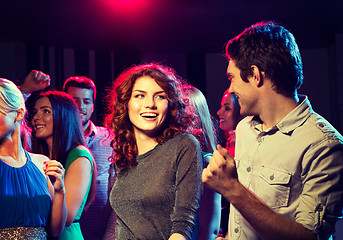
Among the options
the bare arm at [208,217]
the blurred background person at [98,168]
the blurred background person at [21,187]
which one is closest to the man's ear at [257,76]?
the bare arm at [208,217]

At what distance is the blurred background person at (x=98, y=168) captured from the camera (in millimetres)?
3225

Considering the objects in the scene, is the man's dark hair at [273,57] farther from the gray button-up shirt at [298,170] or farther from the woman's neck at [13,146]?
the woman's neck at [13,146]

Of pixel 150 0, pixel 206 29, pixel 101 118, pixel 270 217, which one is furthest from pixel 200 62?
pixel 270 217

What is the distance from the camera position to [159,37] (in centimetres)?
690

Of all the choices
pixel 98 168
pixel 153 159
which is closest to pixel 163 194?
pixel 153 159

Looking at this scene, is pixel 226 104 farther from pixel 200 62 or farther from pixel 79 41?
pixel 200 62

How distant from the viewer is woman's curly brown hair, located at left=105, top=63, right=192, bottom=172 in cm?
200

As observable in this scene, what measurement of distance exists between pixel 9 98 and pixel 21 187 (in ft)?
1.61

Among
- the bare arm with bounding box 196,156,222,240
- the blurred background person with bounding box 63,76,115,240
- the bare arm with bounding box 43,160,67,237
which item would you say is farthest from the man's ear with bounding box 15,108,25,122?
the bare arm with bounding box 196,156,222,240

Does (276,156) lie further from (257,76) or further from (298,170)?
(257,76)

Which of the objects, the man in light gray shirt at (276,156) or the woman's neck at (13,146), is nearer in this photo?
the man in light gray shirt at (276,156)

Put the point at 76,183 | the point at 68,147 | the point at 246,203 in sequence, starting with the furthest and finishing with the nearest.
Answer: the point at 68,147 < the point at 76,183 < the point at 246,203

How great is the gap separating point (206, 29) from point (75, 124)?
4109 millimetres

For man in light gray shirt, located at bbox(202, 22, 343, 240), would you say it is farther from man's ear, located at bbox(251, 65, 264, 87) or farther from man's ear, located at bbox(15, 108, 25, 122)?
man's ear, located at bbox(15, 108, 25, 122)
